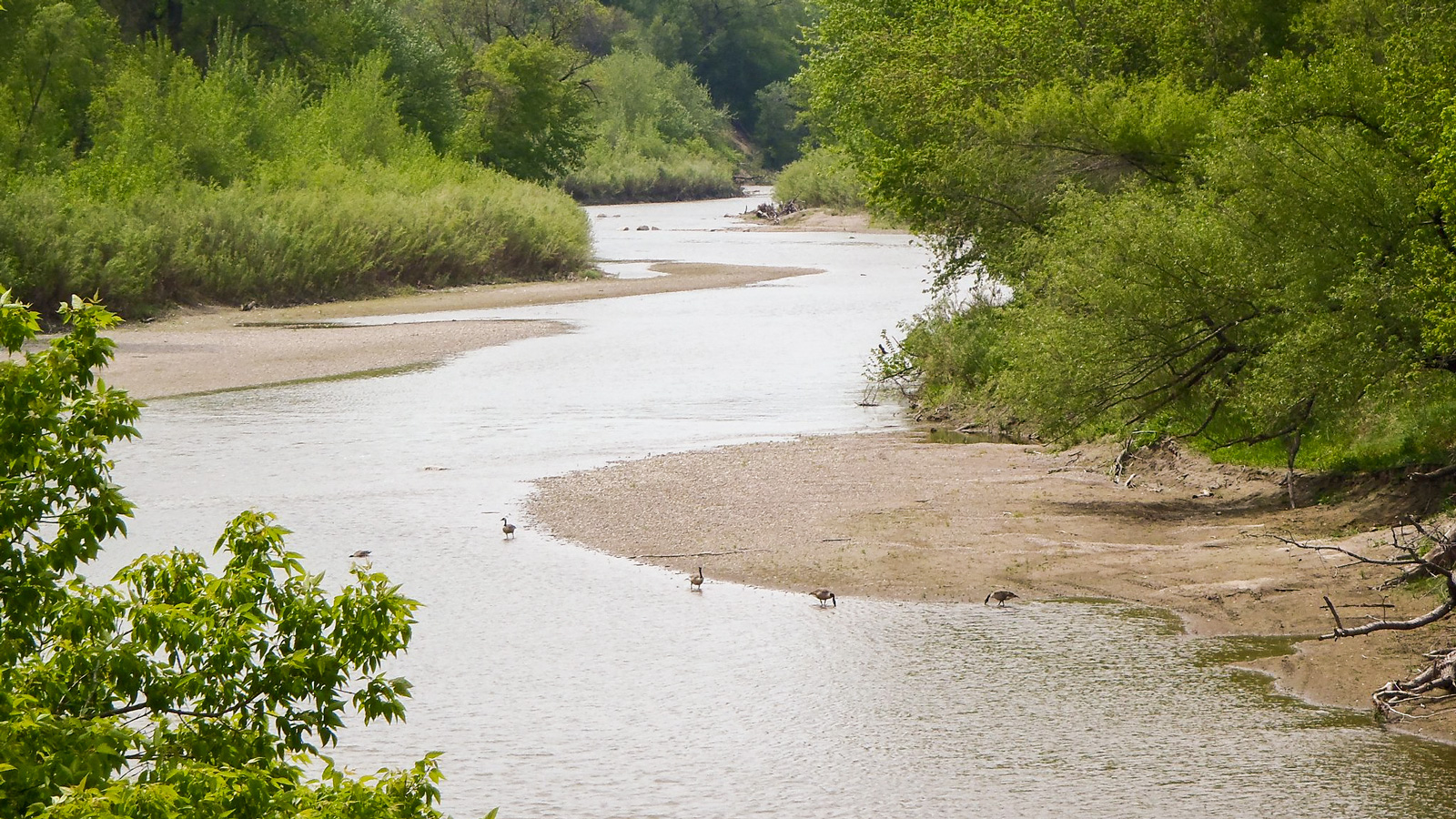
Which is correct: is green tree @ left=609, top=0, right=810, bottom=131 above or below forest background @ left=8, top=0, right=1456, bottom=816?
above

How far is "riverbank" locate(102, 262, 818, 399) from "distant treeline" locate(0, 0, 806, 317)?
136 cm

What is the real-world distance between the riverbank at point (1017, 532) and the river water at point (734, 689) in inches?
17.2

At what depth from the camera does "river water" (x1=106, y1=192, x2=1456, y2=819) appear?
30.3ft

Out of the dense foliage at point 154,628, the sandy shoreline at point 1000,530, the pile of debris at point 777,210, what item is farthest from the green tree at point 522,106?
the dense foliage at point 154,628

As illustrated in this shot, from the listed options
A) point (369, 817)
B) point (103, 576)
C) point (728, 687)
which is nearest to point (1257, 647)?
point (728, 687)

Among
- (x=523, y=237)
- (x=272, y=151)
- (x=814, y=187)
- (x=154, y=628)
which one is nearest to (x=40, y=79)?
(x=272, y=151)

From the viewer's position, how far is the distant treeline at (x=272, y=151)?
36781mm

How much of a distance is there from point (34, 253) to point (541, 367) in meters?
12.3

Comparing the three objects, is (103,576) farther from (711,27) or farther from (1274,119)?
(711,27)

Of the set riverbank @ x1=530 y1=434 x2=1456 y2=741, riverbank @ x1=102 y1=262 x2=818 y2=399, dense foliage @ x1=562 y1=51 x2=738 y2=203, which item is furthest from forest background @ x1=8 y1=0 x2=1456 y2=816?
dense foliage @ x1=562 y1=51 x2=738 y2=203

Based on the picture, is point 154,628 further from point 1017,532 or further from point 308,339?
point 308,339

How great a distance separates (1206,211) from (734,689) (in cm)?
765

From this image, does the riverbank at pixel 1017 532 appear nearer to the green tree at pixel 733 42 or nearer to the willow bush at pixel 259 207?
the willow bush at pixel 259 207

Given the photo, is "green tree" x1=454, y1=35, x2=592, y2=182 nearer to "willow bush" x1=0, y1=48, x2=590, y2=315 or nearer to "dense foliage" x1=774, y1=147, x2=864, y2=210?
"willow bush" x1=0, y1=48, x2=590, y2=315
